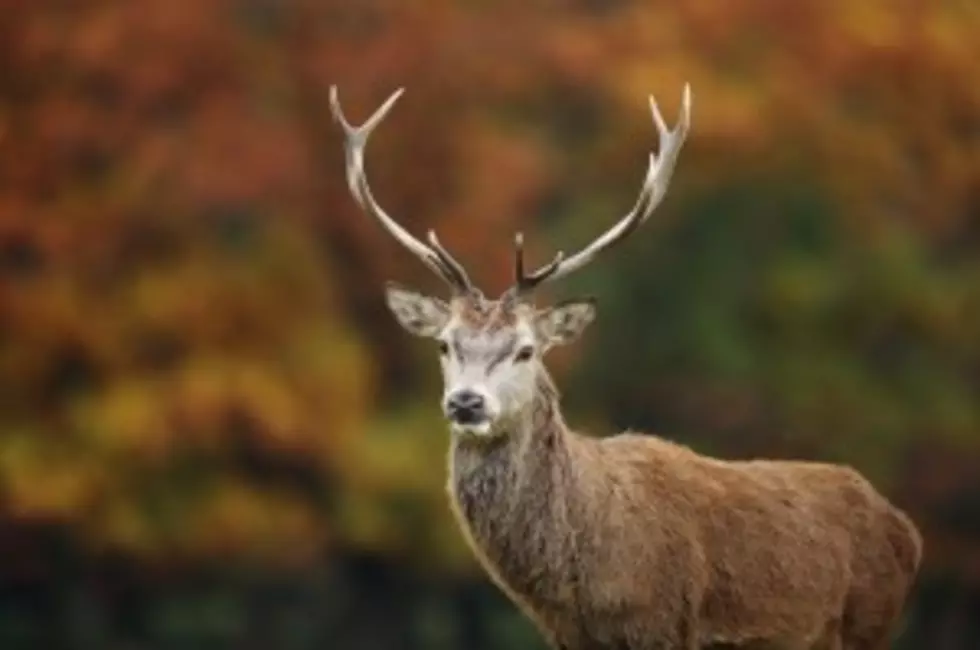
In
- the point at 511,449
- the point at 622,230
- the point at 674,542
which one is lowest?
the point at 674,542

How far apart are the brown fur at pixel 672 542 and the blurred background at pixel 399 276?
975cm

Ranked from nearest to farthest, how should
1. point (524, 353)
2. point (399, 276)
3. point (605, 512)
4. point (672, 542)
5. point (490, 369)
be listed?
1. point (490, 369)
2. point (524, 353)
3. point (605, 512)
4. point (672, 542)
5. point (399, 276)

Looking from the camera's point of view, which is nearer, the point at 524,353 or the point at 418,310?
the point at 524,353

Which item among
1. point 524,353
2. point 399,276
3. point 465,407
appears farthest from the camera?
point 399,276

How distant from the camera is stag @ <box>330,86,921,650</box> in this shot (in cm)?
999

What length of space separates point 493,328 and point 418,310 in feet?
1.61

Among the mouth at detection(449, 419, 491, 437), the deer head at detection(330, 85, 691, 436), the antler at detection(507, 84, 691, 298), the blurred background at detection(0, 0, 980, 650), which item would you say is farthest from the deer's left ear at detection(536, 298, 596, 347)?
the blurred background at detection(0, 0, 980, 650)

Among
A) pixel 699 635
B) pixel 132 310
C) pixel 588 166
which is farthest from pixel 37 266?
pixel 699 635

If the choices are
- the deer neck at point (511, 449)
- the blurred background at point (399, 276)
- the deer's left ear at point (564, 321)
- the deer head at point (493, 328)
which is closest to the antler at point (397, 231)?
the deer head at point (493, 328)

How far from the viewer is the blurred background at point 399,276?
69.3ft

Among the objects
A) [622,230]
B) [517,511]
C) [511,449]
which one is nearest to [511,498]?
[517,511]

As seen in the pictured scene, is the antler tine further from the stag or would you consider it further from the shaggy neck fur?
the shaggy neck fur

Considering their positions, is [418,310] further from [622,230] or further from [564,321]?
[622,230]

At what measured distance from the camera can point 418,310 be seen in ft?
34.1
